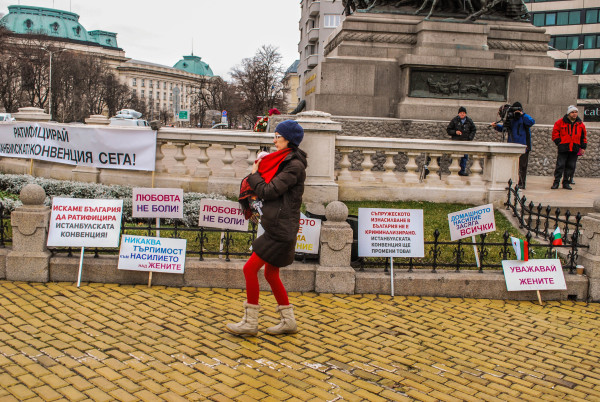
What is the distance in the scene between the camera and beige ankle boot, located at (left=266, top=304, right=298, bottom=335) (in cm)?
632

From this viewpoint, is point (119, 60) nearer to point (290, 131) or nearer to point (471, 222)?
point (471, 222)

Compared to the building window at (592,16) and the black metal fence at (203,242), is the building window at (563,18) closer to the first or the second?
the building window at (592,16)

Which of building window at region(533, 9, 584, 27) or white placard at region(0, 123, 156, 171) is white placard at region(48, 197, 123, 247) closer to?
white placard at region(0, 123, 156, 171)

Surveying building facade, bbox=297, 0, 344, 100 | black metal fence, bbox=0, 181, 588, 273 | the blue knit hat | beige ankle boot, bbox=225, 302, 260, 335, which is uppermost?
building facade, bbox=297, 0, 344, 100

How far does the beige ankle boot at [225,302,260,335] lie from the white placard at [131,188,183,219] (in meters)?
2.56

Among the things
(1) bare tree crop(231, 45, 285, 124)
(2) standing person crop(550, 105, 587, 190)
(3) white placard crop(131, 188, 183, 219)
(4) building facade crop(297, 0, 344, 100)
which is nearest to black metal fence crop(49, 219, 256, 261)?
(3) white placard crop(131, 188, 183, 219)

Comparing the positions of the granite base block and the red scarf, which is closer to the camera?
the red scarf

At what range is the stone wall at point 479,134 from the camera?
18.2 m

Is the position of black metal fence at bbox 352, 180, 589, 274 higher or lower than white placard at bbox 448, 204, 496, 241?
lower

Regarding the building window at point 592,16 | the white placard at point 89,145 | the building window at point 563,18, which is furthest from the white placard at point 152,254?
the building window at point 592,16

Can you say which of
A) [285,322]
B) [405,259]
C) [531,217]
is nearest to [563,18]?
[531,217]

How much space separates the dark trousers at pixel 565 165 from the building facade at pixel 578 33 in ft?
237

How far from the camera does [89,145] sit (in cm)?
1302

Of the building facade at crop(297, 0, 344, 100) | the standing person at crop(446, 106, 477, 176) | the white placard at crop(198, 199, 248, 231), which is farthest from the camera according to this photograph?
the building facade at crop(297, 0, 344, 100)
